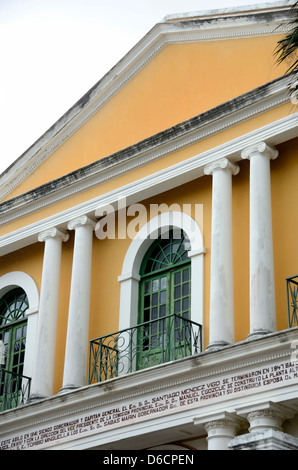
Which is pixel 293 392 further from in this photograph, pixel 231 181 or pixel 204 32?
pixel 204 32

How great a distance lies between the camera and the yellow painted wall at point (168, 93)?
13.9m

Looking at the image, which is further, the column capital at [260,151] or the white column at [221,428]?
the column capital at [260,151]

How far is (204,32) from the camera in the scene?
14648 millimetres

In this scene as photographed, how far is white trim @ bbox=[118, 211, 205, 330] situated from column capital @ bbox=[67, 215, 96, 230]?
2.65 feet

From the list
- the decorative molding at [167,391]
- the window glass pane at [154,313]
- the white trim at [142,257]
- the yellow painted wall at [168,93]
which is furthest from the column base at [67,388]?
the yellow painted wall at [168,93]

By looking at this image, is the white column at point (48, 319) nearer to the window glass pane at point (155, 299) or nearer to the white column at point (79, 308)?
the white column at point (79, 308)

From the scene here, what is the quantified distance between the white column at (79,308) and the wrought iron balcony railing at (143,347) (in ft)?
0.61

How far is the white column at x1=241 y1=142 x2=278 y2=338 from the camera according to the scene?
1188 centimetres

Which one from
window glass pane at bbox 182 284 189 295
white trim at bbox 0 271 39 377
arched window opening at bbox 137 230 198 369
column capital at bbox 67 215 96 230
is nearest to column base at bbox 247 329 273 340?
arched window opening at bbox 137 230 198 369

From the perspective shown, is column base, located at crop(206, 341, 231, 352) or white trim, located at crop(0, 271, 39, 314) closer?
column base, located at crop(206, 341, 231, 352)

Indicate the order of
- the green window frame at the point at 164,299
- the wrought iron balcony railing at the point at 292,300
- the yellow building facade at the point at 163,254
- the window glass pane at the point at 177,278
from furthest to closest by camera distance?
the window glass pane at the point at 177,278, the green window frame at the point at 164,299, the yellow building facade at the point at 163,254, the wrought iron balcony railing at the point at 292,300

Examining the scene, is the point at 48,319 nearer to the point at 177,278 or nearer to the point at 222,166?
the point at 177,278

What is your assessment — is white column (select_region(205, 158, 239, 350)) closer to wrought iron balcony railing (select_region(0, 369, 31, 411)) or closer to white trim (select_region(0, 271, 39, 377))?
wrought iron balcony railing (select_region(0, 369, 31, 411))

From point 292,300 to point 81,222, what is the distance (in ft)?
14.2
